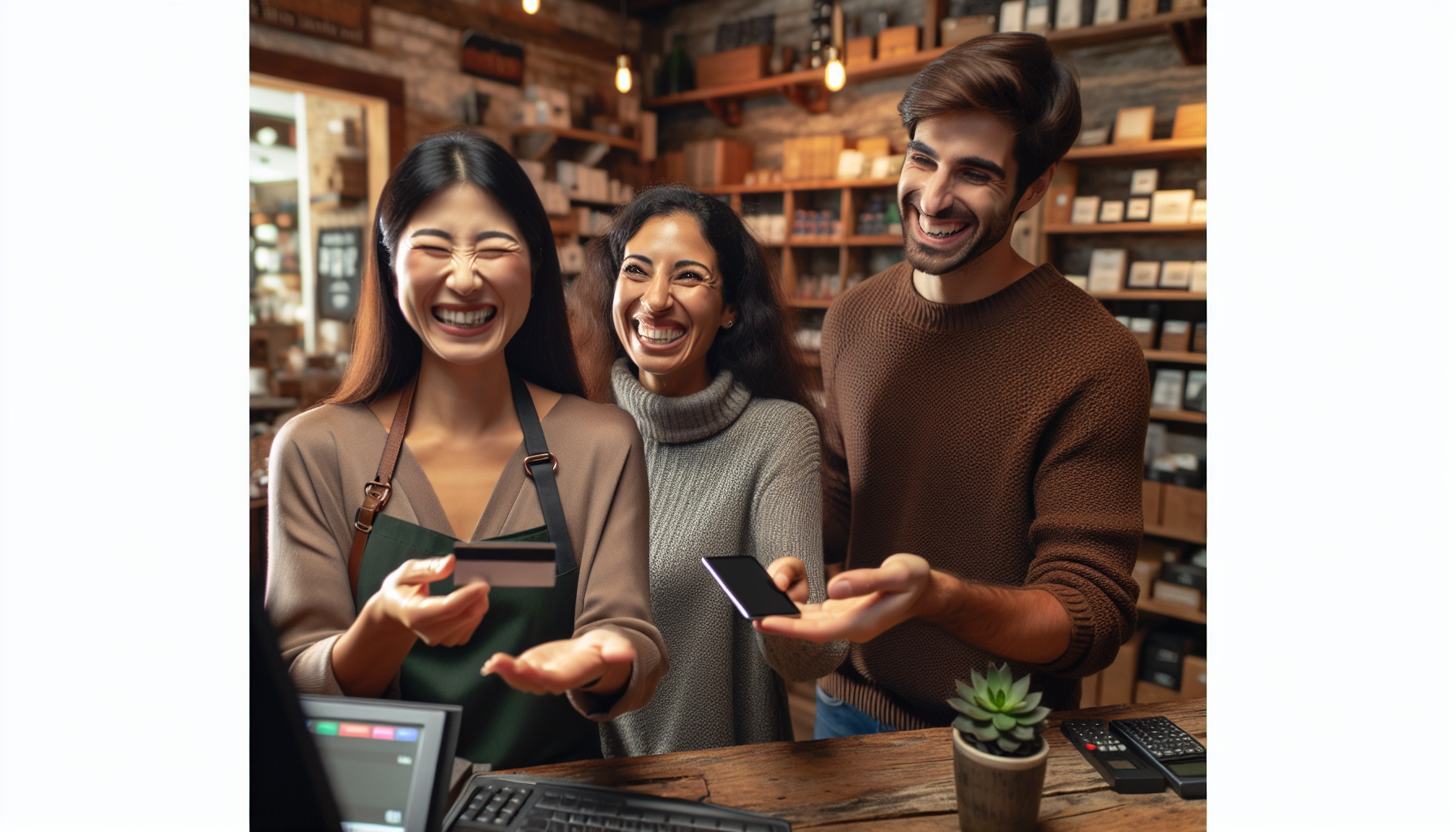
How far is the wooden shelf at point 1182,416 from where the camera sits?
4.16 m

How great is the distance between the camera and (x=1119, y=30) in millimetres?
4309

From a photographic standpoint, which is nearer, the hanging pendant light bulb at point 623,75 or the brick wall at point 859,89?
the brick wall at point 859,89

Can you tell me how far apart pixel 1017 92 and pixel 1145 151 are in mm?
3120

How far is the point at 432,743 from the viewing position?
0.92 metres

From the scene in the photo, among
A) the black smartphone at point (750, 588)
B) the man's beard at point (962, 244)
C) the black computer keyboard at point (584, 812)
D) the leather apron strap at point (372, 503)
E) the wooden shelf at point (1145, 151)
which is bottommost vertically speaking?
the black computer keyboard at point (584, 812)

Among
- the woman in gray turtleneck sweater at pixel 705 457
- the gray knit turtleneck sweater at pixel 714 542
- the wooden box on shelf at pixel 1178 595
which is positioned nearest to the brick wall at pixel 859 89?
the wooden box on shelf at pixel 1178 595

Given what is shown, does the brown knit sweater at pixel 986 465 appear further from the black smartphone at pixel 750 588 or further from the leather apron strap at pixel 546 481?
the leather apron strap at pixel 546 481

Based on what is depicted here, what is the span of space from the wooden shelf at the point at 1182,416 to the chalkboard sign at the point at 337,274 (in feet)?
17.1

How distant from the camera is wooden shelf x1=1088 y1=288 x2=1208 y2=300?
13.5 ft

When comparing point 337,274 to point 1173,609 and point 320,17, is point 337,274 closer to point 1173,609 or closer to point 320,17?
point 320,17

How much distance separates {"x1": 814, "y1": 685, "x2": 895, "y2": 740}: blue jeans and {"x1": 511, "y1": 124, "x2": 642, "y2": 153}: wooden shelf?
460 centimetres

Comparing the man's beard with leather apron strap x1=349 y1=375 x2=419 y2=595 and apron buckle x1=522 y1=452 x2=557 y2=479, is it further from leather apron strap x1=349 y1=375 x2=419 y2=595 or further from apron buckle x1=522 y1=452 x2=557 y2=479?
leather apron strap x1=349 y1=375 x2=419 y2=595

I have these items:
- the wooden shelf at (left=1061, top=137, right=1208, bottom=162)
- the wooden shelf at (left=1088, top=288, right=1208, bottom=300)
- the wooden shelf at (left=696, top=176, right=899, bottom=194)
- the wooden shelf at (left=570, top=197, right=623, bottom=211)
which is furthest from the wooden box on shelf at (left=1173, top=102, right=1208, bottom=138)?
the wooden shelf at (left=570, top=197, right=623, bottom=211)
